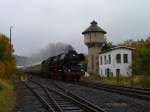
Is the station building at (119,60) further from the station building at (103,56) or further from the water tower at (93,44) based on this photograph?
the water tower at (93,44)

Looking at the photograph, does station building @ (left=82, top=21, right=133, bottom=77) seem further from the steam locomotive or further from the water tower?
the steam locomotive

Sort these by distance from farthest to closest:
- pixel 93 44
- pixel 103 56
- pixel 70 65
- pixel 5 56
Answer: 1. pixel 93 44
2. pixel 103 56
3. pixel 5 56
4. pixel 70 65

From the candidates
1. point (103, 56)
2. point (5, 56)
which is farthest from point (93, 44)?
point (5, 56)

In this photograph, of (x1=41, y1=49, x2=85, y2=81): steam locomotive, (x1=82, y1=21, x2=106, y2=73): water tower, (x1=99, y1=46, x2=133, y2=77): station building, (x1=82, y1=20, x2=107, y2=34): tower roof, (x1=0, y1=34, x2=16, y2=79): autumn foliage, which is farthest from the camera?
(x1=82, y1=20, x2=107, y2=34): tower roof

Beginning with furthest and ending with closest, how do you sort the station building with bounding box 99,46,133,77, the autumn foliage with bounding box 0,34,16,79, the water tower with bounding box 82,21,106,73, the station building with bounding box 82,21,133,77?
the water tower with bounding box 82,21,106,73 < the station building with bounding box 82,21,133,77 < the station building with bounding box 99,46,133,77 < the autumn foliage with bounding box 0,34,16,79

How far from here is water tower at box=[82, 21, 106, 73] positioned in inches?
3132

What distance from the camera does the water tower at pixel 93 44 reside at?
79562 millimetres

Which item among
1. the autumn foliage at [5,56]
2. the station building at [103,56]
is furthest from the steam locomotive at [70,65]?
the station building at [103,56]

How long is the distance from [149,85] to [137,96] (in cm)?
1163

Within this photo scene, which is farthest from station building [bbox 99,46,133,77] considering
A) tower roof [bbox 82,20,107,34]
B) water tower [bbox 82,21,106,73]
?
tower roof [bbox 82,20,107,34]

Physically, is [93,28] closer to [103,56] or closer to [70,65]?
[103,56]

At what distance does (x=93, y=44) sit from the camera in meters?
80.6

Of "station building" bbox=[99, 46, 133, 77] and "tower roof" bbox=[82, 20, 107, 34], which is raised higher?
"tower roof" bbox=[82, 20, 107, 34]

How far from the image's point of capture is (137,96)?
2102 cm
